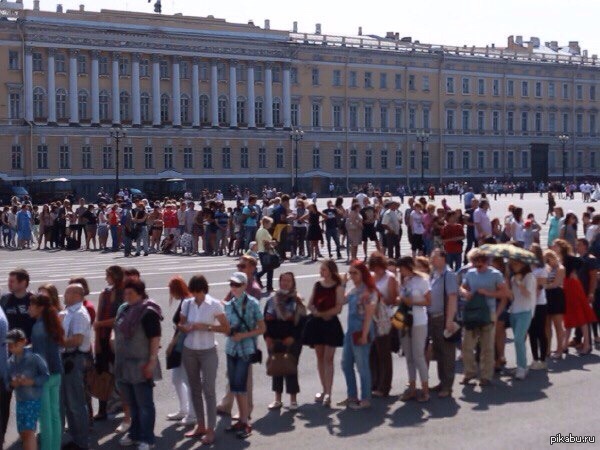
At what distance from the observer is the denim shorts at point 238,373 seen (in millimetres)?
12094

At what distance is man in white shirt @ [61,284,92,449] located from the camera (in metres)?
11.5

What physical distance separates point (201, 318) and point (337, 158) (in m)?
81.5

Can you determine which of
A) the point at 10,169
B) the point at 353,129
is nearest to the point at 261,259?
the point at 10,169

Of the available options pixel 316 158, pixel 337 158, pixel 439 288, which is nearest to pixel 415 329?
pixel 439 288

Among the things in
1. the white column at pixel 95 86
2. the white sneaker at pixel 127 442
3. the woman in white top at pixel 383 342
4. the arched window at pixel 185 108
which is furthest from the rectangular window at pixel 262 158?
the white sneaker at pixel 127 442

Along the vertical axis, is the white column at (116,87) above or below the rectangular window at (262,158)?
above

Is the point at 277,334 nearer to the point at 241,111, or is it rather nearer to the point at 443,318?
the point at 443,318

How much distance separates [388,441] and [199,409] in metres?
1.81

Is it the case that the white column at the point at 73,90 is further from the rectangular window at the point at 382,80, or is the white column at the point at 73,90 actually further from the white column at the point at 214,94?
the rectangular window at the point at 382,80

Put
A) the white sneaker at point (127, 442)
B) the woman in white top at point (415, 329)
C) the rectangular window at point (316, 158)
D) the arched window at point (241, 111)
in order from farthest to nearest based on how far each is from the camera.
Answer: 1. the rectangular window at point (316, 158)
2. the arched window at point (241, 111)
3. the woman in white top at point (415, 329)
4. the white sneaker at point (127, 442)

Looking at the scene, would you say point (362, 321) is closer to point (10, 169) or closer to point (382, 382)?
point (382, 382)

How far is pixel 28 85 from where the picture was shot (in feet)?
256

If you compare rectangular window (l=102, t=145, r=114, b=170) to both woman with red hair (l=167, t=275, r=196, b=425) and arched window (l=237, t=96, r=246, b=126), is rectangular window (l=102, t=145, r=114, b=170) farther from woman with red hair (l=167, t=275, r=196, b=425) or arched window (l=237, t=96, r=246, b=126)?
woman with red hair (l=167, t=275, r=196, b=425)

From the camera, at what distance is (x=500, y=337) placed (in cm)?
1509
